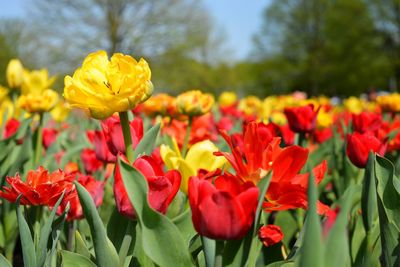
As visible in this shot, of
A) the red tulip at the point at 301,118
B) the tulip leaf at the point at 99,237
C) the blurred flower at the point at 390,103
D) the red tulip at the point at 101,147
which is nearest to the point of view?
the tulip leaf at the point at 99,237

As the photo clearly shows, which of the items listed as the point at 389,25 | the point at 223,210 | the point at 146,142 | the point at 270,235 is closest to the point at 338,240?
the point at 223,210

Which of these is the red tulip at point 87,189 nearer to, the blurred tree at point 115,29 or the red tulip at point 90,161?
the red tulip at point 90,161

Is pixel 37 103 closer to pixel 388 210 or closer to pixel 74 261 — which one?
pixel 74 261

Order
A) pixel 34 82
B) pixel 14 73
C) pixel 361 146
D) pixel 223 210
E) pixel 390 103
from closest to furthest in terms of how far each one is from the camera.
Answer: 1. pixel 223 210
2. pixel 361 146
3. pixel 14 73
4. pixel 34 82
5. pixel 390 103

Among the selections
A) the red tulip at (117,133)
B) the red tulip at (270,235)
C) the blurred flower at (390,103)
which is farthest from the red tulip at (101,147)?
the blurred flower at (390,103)

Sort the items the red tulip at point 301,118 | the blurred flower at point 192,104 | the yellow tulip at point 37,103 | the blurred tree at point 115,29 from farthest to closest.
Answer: the blurred tree at point 115,29 → the yellow tulip at point 37,103 → the blurred flower at point 192,104 → the red tulip at point 301,118

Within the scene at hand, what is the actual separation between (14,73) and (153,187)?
185cm

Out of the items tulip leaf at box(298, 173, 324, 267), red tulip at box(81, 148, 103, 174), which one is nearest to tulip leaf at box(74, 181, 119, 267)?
tulip leaf at box(298, 173, 324, 267)

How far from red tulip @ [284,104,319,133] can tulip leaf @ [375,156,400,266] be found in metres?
0.56

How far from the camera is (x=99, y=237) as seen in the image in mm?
711

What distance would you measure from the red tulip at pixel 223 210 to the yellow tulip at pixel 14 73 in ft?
6.20

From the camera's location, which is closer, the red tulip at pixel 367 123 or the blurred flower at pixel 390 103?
the red tulip at pixel 367 123

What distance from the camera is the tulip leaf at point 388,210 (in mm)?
843

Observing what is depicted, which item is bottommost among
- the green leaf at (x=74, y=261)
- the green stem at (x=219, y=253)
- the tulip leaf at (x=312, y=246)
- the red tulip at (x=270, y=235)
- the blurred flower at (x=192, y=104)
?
the red tulip at (x=270, y=235)
